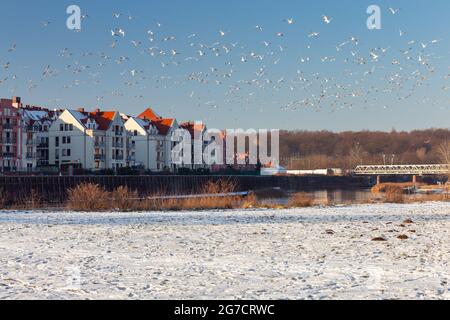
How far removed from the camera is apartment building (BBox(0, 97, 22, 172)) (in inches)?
3270

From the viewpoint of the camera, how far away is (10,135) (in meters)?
84.2

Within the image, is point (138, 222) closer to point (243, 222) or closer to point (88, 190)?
point (243, 222)

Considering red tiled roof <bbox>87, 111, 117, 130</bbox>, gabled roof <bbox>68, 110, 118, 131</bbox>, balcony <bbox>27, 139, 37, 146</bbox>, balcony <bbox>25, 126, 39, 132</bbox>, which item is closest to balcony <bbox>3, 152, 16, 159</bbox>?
balcony <bbox>27, 139, 37, 146</bbox>

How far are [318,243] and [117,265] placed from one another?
17.3ft

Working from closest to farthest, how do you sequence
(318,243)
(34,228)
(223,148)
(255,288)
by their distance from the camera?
(255,288) < (318,243) < (34,228) < (223,148)

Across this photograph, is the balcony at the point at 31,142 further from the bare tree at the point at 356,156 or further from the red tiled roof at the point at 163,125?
the bare tree at the point at 356,156

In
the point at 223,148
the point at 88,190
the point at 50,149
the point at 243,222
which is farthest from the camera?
the point at 223,148

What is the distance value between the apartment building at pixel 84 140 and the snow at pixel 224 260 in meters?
69.0

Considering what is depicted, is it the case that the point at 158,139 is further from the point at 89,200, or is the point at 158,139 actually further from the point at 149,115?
the point at 89,200

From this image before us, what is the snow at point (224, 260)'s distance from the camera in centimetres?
893

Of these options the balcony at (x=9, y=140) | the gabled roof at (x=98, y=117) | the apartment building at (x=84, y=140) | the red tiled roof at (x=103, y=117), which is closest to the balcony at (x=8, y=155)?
the balcony at (x=9, y=140)
